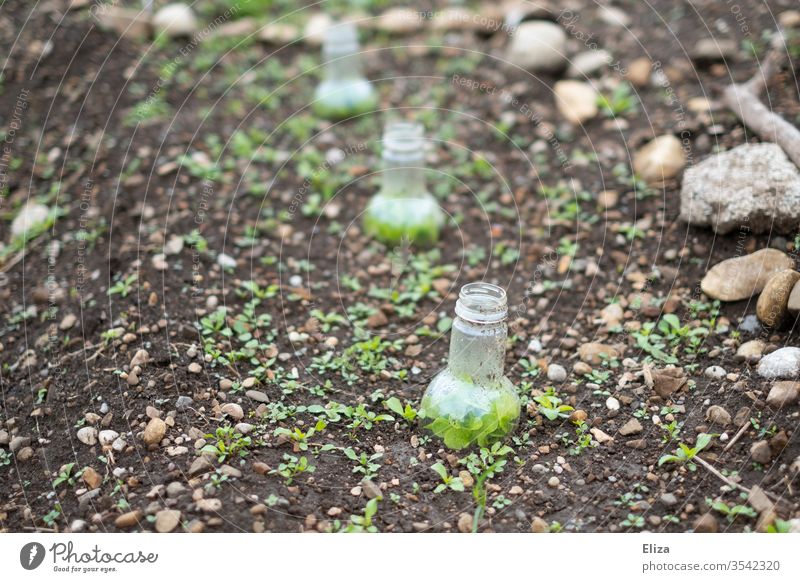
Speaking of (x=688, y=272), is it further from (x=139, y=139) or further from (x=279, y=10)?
(x=279, y=10)

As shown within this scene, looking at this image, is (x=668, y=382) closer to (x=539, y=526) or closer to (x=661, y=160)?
(x=539, y=526)

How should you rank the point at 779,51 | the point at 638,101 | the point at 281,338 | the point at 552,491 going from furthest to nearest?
the point at 638,101 < the point at 779,51 < the point at 281,338 < the point at 552,491

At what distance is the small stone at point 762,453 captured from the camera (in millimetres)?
2914

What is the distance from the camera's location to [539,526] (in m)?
2.81

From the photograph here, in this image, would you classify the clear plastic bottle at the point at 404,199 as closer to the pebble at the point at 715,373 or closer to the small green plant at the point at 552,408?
the small green plant at the point at 552,408

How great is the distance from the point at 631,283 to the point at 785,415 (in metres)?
1.13

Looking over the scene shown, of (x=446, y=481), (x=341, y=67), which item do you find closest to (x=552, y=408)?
(x=446, y=481)

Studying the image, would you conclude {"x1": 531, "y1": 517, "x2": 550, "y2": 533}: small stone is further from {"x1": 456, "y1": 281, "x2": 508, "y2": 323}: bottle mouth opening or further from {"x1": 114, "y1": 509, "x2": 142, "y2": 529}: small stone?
{"x1": 114, "y1": 509, "x2": 142, "y2": 529}: small stone

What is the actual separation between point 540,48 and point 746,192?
7.53ft

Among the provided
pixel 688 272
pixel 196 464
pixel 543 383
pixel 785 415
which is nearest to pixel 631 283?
pixel 688 272

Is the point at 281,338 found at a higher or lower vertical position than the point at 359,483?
higher

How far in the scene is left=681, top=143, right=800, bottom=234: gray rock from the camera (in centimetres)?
369

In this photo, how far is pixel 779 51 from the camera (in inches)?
187
